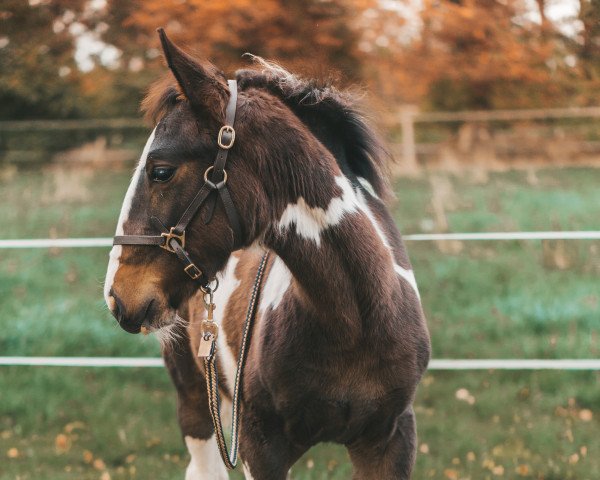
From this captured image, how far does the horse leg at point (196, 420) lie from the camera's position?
136 inches

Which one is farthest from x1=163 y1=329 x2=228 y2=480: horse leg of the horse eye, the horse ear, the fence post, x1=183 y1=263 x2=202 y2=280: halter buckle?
the fence post

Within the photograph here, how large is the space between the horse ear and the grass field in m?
1.46

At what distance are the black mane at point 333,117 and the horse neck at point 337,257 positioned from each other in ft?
0.43

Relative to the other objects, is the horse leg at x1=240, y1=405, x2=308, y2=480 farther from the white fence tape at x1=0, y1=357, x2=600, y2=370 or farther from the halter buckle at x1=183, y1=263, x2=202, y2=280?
the white fence tape at x1=0, y1=357, x2=600, y2=370

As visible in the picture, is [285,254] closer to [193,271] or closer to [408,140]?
[193,271]

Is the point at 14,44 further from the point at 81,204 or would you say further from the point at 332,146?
the point at 332,146

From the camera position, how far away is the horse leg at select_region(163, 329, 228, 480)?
345 centimetres

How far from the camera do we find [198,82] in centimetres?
209

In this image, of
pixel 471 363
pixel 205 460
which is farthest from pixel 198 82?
pixel 471 363

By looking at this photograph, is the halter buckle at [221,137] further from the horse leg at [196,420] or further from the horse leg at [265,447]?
the horse leg at [196,420]

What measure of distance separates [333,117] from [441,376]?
301cm

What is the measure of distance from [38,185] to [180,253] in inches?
445

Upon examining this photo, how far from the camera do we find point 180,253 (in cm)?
212

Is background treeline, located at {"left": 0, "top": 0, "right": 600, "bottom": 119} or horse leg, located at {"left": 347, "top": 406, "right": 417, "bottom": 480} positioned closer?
horse leg, located at {"left": 347, "top": 406, "right": 417, "bottom": 480}
